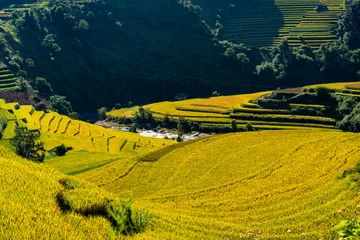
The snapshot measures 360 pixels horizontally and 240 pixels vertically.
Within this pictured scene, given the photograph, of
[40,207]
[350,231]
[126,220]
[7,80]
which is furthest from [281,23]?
[350,231]

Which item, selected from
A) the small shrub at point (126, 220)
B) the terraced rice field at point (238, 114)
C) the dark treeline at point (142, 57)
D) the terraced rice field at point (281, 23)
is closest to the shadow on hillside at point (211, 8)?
the terraced rice field at point (281, 23)

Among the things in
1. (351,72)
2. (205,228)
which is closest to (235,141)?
(205,228)

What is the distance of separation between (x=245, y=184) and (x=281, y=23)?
129 metres

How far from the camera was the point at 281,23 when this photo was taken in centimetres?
14450

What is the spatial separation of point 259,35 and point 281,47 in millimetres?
20651

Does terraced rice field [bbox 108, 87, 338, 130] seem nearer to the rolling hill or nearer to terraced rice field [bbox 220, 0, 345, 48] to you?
the rolling hill

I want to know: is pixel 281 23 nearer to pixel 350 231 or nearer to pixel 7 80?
pixel 7 80

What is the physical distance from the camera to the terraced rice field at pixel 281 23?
13362 cm

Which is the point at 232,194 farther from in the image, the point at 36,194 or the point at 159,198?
the point at 36,194

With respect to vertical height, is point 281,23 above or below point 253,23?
above

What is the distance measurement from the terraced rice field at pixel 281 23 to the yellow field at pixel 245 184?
342 ft

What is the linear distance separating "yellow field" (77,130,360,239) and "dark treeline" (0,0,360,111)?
83.3 meters

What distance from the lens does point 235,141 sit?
119 feet

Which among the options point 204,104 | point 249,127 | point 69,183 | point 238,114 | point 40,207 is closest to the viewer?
point 40,207
